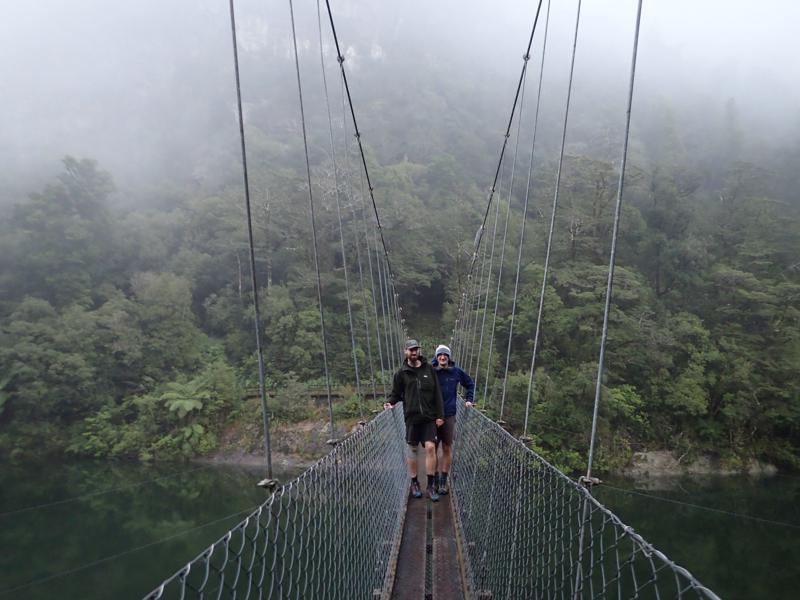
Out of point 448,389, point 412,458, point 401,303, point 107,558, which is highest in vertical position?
point 448,389

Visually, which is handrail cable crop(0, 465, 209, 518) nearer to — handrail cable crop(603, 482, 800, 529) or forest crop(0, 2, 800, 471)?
forest crop(0, 2, 800, 471)

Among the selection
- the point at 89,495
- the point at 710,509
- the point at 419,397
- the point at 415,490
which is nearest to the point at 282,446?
the point at 89,495

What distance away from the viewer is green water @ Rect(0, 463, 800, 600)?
5.71 m

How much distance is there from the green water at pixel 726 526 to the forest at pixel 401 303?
29.0 inches

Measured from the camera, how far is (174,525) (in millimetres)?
7086

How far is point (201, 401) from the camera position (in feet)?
31.5

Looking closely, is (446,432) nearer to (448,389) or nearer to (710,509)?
(448,389)

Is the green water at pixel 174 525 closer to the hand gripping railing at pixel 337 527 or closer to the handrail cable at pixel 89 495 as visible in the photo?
the handrail cable at pixel 89 495

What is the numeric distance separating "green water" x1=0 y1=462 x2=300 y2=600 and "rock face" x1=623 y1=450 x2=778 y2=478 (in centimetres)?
640

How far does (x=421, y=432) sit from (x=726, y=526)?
7277 millimetres

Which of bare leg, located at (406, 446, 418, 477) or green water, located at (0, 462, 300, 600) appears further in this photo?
green water, located at (0, 462, 300, 600)

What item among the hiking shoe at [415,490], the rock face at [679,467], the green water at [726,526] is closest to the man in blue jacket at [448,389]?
the hiking shoe at [415,490]

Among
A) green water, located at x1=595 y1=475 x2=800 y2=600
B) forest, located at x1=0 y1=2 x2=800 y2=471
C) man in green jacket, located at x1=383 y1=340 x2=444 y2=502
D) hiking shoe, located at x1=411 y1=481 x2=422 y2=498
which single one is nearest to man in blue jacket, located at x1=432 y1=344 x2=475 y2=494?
man in green jacket, located at x1=383 y1=340 x2=444 y2=502

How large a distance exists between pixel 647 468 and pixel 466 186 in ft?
36.2
